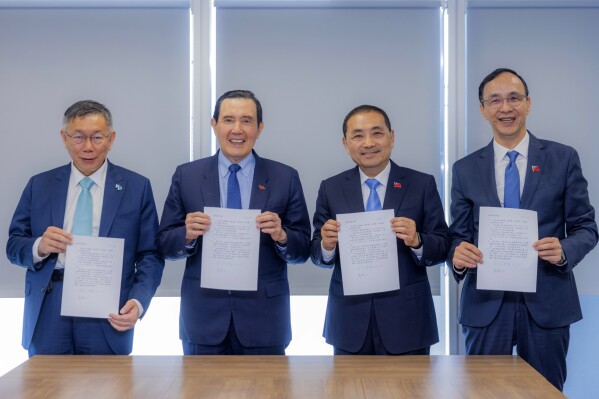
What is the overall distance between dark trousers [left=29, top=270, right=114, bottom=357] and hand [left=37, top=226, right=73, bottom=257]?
23cm

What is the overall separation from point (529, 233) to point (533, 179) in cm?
30

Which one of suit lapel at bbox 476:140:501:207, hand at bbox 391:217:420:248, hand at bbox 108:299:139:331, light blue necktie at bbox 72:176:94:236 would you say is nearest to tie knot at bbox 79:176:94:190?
light blue necktie at bbox 72:176:94:236

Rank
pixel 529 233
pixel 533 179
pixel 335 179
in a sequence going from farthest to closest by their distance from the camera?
pixel 335 179, pixel 533 179, pixel 529 233

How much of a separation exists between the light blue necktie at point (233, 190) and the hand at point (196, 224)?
0.23 m

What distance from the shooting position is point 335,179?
9.89 ft

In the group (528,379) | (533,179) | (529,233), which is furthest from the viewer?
(533,179)

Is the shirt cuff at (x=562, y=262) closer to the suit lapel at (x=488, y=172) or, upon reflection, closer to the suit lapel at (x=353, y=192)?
the suit lapel at (x=488, y=172)

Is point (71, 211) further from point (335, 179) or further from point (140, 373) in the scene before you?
point (335, 179)

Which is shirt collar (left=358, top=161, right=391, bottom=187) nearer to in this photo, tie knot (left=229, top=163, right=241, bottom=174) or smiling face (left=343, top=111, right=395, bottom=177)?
smiling face (left=343, top=111, right=395, bottom=177)

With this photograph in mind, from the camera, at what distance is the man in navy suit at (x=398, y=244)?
2.78m

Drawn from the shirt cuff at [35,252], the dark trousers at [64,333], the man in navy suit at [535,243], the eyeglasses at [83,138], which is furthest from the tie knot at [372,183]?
the shirt cuff at [35,252]

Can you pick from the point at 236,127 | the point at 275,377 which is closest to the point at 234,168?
the point at 236,127

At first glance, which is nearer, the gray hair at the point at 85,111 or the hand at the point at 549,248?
the hand at the point at 549,248

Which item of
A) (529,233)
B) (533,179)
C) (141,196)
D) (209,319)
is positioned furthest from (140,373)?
(533,179)
